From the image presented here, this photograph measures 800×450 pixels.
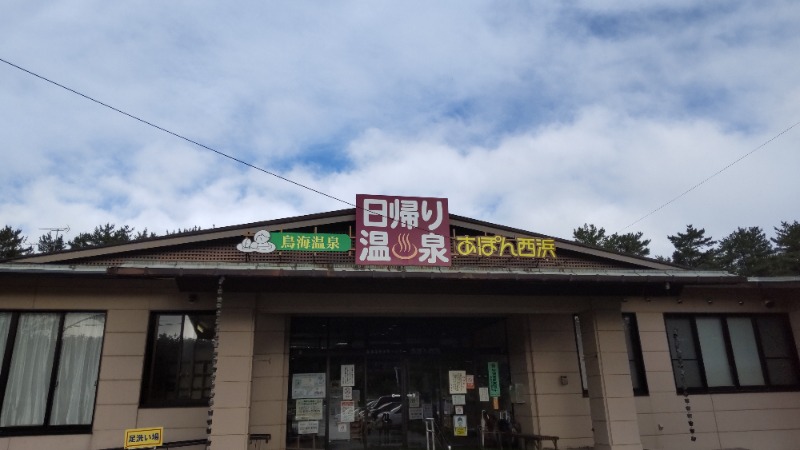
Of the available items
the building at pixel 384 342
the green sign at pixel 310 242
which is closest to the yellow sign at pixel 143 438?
the building at pixel 384 342

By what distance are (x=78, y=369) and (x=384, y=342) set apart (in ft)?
19.2

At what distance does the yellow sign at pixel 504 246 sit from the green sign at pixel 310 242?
2538 millimetres

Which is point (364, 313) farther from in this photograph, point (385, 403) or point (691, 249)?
point (691, 249)

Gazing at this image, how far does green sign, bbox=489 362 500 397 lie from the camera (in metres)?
11.8

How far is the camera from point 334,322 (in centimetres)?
1132

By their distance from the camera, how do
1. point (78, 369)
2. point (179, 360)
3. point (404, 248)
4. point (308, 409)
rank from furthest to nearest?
point (404, 248)
point (308, 409)
point (179, 360)
point (78, 369)

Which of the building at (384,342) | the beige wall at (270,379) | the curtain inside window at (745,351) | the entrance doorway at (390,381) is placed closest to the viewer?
the building at (384,342)

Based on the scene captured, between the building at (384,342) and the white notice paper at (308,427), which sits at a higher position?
the building at (384,342)

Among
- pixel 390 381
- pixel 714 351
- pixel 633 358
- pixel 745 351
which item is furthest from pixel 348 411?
pixel 745 351

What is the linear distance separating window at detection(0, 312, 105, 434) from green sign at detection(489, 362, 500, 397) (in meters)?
7.99

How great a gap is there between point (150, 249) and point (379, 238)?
4.58 meters

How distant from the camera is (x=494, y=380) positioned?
11867 millimetres

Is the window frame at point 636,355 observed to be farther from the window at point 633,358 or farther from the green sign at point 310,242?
the green sign at point 310,242

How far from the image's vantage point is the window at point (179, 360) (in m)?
9.39
